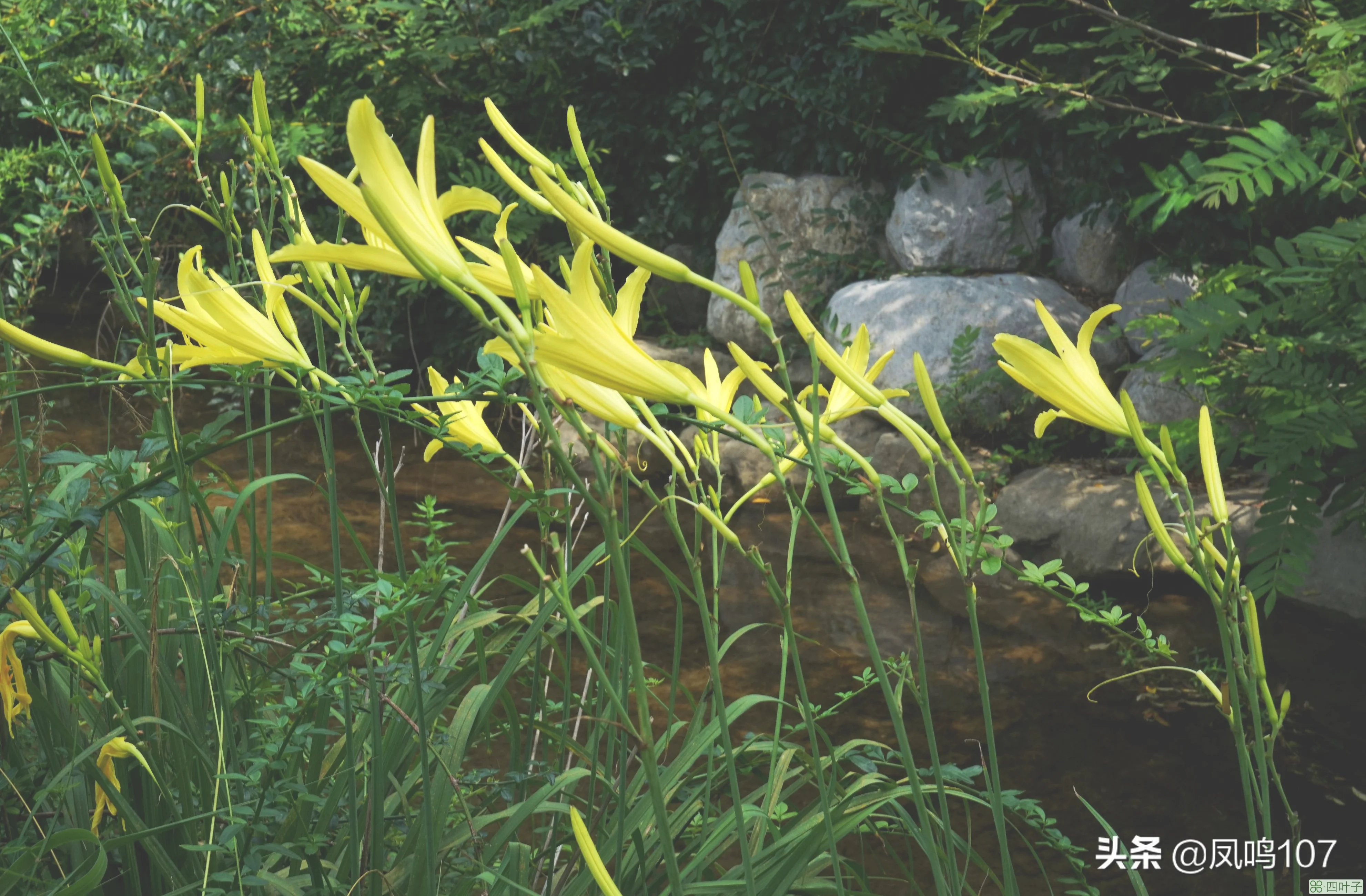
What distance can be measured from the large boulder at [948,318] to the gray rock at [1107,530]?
0.61 metres

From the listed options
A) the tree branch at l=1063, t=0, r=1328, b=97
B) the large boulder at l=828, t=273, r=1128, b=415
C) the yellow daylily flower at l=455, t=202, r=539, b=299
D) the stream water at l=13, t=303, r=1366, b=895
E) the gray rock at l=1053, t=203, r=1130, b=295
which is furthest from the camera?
the gray rock at l=1053, t=203, r=1130, b=295

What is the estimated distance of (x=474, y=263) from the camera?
0.66 metres

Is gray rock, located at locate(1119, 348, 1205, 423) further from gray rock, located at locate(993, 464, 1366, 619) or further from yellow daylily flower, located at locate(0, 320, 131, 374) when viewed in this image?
yellow daylily flower, located at locate(0, 320, 131, 374)

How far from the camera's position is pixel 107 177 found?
39.4 inches

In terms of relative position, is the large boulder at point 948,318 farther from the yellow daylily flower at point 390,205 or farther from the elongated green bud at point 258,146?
the yellow daylily flower at point 390,205

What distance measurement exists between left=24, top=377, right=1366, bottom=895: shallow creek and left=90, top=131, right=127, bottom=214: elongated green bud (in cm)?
96

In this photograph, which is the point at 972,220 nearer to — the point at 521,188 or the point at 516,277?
the point at 521,188

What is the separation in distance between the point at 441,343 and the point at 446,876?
4749 mm

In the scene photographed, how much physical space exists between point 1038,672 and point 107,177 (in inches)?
113

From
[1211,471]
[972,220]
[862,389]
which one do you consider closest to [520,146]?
[862,389]

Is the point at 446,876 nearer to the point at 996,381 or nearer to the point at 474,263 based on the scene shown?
the point at 474,263

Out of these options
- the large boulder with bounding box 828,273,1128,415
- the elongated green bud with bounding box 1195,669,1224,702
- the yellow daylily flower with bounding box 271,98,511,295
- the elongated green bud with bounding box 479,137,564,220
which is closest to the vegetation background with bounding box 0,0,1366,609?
the large boulder with bounding box 828,273,1128,415

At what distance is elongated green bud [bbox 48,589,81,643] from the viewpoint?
31.5 inches

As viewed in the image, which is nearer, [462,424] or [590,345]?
[590,345]
